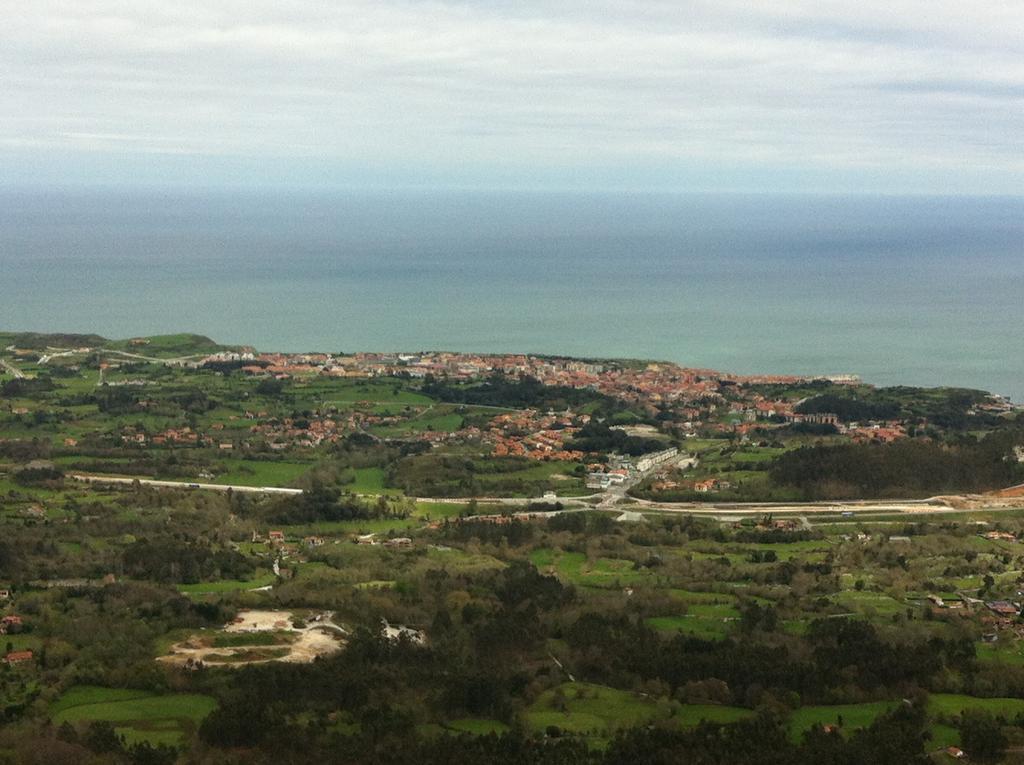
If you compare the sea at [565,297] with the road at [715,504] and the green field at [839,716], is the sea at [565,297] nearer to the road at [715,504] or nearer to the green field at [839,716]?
the road at [715,504]

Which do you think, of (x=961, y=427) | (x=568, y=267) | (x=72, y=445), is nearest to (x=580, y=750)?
(x=72, y=445)

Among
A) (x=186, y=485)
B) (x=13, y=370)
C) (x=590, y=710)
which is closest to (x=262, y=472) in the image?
(x=186, y=485)

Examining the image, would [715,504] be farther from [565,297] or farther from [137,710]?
[565,297]

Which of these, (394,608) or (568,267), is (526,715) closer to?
(394,608)

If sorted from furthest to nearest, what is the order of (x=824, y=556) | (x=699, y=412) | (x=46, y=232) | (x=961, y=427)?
(x=46, y=232)
(x=699, y=412)
(x=961, y=427)
(x=824, y=556)

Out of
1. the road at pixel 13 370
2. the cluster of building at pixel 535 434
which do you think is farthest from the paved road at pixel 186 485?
the road at pixel 13 370

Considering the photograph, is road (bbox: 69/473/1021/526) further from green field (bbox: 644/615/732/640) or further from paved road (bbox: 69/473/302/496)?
green field (bbox: 644/615/732/640)
